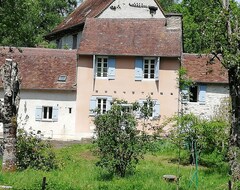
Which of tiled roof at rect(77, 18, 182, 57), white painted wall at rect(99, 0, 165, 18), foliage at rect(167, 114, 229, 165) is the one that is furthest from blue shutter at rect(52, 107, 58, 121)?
foliage at rect(167, 114, 229, 165)

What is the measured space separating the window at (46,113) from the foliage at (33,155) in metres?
13.2

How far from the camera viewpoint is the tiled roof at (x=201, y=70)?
30.6 metres

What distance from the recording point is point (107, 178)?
1591 cm

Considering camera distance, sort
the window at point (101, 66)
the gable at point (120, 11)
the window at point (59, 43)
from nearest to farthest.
A: the window at point (101, 66)
the gable at point (120, 11)
the window at point (59, 43)

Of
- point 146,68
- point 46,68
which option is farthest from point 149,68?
point 46,68

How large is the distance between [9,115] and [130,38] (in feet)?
54.5

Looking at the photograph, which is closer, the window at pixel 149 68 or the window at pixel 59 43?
the window at pixel 149 68

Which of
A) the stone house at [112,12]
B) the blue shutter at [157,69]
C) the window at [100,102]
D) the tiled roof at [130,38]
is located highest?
the stone house at [112,12]

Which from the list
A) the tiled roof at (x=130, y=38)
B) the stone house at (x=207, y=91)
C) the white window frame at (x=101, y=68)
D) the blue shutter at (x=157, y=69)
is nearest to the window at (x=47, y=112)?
the white window frame at (x=101, y=68)

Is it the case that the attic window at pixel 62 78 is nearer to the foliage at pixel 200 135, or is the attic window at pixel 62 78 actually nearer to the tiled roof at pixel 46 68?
the tiled roof at pixel 46 68

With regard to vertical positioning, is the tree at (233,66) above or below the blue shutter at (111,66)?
below

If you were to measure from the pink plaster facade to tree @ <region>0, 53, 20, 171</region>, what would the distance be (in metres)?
13.8

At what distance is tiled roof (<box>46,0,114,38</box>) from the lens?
131 ft

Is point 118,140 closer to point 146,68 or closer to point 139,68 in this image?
point 139,68
